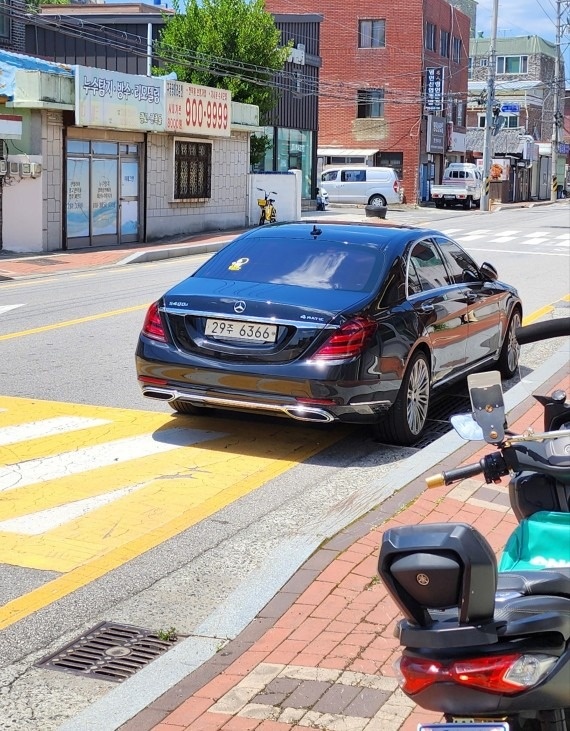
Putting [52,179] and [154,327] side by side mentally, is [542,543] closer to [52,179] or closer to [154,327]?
[154,327]

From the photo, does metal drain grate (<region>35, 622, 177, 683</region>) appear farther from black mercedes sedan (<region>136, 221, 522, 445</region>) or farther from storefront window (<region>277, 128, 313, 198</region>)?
storefront window (<region>277, 128, 313, 198</region>)

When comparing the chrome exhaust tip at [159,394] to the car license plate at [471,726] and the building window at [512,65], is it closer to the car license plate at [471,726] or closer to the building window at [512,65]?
the car license plate at [471,726]

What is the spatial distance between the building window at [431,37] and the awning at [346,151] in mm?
6657

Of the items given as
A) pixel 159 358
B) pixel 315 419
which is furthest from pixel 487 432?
pixel 159 358

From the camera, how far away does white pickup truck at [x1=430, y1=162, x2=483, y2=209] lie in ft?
191

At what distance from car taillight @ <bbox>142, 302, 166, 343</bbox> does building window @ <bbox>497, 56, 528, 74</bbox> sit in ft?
300

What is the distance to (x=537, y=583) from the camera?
273 cm

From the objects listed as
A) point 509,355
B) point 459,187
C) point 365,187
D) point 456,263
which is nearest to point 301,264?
point 456,263

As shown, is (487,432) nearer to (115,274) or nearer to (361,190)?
(115,274)

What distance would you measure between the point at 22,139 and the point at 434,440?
61.7 feet

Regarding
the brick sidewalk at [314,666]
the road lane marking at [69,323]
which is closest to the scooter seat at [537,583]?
the brick sidewalk at [314,666]

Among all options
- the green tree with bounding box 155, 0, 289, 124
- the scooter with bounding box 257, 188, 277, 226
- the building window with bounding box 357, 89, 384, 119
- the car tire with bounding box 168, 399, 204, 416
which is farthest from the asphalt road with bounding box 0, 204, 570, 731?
the building window with bounding box 357, 89, 384, 119

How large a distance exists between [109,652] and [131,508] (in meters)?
1.97

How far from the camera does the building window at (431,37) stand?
63.1 metres
